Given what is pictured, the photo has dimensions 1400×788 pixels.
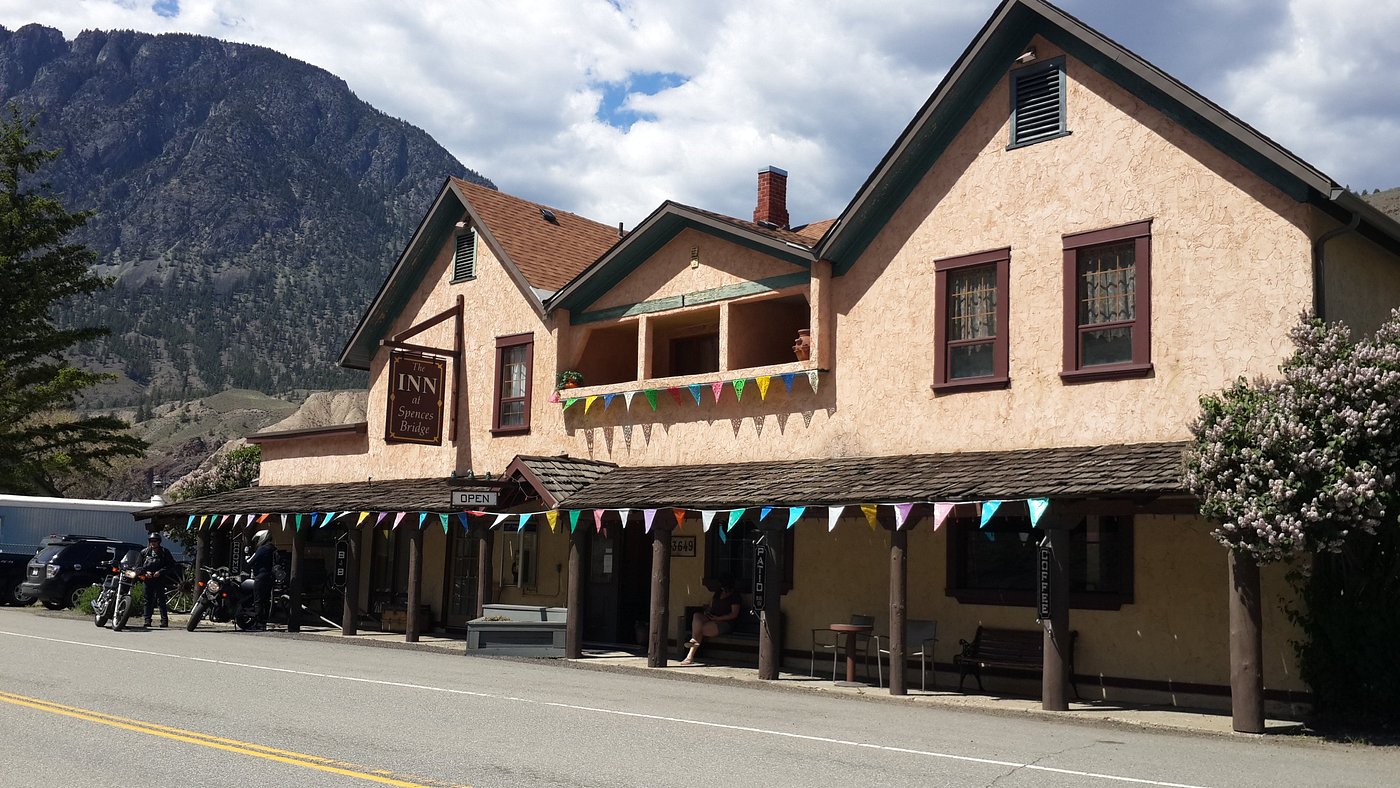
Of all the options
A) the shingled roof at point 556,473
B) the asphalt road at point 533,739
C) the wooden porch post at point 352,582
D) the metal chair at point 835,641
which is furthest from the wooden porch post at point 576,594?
the wooden porch post at point 352,582

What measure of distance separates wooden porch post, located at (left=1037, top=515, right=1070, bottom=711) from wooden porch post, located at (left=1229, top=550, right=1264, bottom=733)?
205cm

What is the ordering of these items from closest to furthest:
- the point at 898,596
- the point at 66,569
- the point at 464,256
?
1. the point at 898,596
2. the point at 464,256
3. the point at 66,569

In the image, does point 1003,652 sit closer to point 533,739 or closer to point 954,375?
point 954,375

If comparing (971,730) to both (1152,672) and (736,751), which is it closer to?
(736,751)

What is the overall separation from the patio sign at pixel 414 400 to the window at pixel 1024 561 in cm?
1192

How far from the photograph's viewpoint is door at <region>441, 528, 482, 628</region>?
27219mm

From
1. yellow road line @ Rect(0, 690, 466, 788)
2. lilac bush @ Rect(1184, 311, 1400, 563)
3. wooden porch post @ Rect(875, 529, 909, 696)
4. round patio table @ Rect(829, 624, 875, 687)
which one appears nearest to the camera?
yellow road line @ Rect(0, 690, 466, 788)

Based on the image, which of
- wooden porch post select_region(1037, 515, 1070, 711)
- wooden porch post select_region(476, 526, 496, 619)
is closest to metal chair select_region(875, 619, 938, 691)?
wooden porch post select_region(1037, 515, 1070, 711)

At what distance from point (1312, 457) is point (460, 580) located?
18272 millimetres

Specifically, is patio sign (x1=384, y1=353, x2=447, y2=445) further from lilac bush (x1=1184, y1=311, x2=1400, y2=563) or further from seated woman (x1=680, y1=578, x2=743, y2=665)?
lilac bush (x1=1184, y1=311, x2=1400, y2=563)

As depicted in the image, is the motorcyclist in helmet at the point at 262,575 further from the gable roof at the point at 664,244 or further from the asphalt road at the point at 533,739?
the asphalt road at the point at 533,739

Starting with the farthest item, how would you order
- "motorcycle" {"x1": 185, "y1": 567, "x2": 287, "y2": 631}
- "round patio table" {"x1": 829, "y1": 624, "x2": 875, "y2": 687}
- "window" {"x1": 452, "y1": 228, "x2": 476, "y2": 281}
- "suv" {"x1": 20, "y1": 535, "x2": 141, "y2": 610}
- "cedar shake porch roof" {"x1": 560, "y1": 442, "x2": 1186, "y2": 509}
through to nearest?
1. "suv" {"x1": 20, "y1": 535, "x2": 141, "y2": 610}
2. "window" {"x1": 452, "y1": 228, "x2": 476, "y2": 281}
3. "motorcycle" {"x1": 185, "y1": 567, "x2": 287, "y2": 631}
4. "round patio table" {"x1": 829, "y1": 624, "x2": 875, "y2": 687}
5. "cedar shake porch roof" {"x1": 560, "y1": 442, "x2": 1186, "y2": 509}

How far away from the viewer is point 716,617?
21422 millimetres

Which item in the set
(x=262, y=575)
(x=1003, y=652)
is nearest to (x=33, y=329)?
(x=262, y=575)
